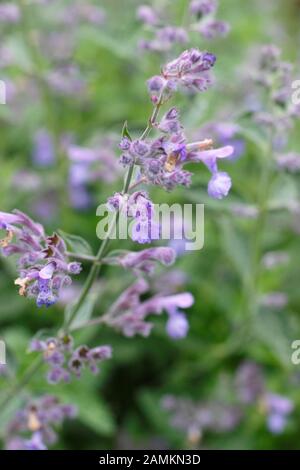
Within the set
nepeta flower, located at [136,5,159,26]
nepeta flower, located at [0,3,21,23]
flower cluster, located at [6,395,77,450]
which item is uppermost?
nepeta flower, located at [0,3,21,23]

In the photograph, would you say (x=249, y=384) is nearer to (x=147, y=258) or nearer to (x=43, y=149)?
(x=147, y=258)

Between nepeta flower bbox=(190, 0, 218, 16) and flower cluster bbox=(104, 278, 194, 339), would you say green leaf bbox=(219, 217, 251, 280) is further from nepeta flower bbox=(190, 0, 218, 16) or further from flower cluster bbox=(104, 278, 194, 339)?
nepeta flower bbox=(190, 0, 218, 16)

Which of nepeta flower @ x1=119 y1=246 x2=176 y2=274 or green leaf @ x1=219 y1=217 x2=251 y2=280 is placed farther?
green leaf @ x1=219 y1=217 x2=251 y2=280

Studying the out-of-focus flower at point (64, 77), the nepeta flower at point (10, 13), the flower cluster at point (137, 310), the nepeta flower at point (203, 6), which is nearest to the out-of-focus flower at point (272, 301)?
the flower cluster at point (137, 310)

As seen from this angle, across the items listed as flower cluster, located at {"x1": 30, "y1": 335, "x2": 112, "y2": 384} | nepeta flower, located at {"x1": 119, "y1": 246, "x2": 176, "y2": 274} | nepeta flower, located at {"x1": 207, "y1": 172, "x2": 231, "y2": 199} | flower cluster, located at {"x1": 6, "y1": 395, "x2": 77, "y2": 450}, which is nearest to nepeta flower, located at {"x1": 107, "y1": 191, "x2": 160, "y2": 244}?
nepeta flower, located at {"x1": 207, "y1": 172, "x2": 231, "y2": 199}

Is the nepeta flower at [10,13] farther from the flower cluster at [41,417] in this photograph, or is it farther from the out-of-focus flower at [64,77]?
the flower cluster at [41,417]

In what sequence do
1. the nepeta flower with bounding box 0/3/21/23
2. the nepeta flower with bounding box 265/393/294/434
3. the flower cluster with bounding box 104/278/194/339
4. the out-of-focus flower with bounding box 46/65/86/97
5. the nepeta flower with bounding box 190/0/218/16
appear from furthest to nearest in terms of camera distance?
the out-of-focus flower with bounding box 46/65/86/97 < the nepeta flower with bounding box 0/3/21/23 < the nepeta flower with bounding box 265/393/294/434 < the nepeta flower with bounding box 190/0/218/16 < the flower cluster with bounding box 104/278/194/339
